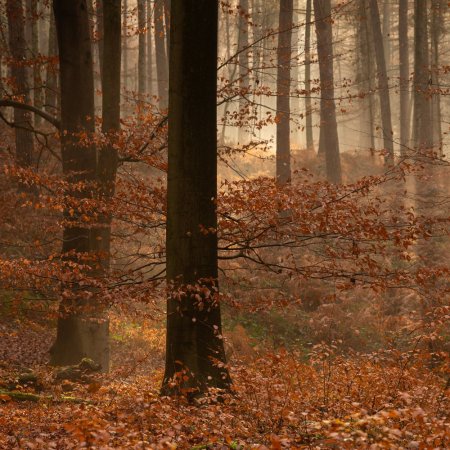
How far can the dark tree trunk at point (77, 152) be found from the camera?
10.7 m

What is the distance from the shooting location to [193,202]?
7.27m

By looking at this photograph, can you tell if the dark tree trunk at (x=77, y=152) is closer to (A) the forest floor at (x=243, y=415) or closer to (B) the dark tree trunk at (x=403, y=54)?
(A) the forest floor at (x=243, y=415)

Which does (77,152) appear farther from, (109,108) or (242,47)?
(242,47)

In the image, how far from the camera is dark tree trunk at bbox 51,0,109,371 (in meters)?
10.7

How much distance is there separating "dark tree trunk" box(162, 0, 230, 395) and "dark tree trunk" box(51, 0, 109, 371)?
11.9 ft

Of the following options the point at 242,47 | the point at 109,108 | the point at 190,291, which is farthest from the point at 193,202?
the point at 242,47

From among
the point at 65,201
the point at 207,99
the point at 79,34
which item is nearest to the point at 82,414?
the point at 207,99

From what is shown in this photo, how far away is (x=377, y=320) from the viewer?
14688 millimetres

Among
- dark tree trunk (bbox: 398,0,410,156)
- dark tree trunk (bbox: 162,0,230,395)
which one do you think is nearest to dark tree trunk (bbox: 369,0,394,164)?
dark tree trunk (bbox: 398,0,410,156)

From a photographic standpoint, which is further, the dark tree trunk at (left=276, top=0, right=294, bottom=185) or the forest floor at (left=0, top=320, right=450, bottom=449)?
the dark tree trunk at (left=276, top=0, right=294, bottom=185)

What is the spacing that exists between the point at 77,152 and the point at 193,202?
176 inches

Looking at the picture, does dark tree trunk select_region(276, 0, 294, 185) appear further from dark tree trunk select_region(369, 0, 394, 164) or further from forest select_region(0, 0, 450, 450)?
dark tree trunk select_region(369, 0, 394, 164)

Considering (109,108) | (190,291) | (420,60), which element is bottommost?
(190,291)

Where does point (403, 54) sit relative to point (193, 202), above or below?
above
